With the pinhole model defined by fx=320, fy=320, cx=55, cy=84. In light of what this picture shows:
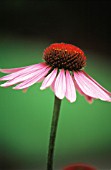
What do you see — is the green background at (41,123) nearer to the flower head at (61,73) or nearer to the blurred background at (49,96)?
the blurred background at (49,96)

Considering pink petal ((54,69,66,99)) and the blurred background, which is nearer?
pink petal ((54,69,66,99))

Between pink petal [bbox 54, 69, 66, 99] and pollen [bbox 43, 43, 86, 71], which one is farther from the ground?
pollen [bbox 43, 43, 86, 71]

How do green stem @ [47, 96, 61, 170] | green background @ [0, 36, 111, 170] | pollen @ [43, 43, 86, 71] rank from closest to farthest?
green stem @ [47, 96, 61, 170], pollen @ [43, 43, 86, 71], green background @ [0, 36, 111, 170]

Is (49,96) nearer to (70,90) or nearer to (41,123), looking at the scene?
(41,123)

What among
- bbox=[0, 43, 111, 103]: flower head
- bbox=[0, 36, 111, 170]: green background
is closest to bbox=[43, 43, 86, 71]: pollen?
bbox=[0, 43, 111, 103]: flower head

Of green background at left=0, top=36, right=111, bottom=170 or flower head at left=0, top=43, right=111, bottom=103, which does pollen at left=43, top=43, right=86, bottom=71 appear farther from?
green background at left=0, top=36, right=111, bottom=170

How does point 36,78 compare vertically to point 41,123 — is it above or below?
below

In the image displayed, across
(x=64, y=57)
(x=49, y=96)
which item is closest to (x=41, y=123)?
(x=49, y=96)
